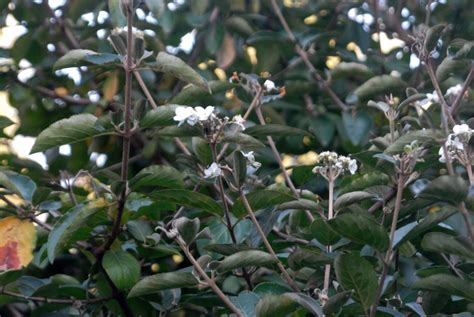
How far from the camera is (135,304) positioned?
1.73 m

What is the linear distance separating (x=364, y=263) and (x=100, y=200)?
489 mm

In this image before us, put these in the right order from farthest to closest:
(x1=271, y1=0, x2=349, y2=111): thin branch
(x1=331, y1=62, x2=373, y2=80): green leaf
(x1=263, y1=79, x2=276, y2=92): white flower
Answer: (x1=271, y1=0, x2=349, y2=111): thin branch → (x1=331, y1=62, x2=373, y2=80): green leaf → (x1=263, y1=79, x2=276, y2=92): white flower

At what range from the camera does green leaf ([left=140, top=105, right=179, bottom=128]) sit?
1.52 metres

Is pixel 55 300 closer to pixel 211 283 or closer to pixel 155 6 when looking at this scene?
pixel 211 283

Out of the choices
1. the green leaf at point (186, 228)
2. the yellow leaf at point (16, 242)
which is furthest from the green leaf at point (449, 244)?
the yellow leaf at point (16, 242)

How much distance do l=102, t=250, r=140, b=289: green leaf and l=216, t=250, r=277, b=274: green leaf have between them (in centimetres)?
28

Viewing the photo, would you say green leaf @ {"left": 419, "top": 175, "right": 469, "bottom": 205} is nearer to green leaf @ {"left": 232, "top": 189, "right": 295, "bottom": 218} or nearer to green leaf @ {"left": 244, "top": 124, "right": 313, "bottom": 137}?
green leaf @ {"left": 232, "top": 189, "right": 295, "bottom": 218}

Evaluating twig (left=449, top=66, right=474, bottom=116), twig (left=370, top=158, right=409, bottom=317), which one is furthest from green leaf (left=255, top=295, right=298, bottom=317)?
twig (left=449, top=66, right=474, bottom=116)

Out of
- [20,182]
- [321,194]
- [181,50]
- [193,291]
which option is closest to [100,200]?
[20,182]

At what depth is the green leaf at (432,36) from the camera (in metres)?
1.53

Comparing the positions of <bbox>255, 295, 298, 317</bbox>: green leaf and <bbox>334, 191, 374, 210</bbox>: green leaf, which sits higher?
<bbox>334, 191, 374, 210</bbox>: green leaf

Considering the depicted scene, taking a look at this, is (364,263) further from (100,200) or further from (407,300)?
(100,200)

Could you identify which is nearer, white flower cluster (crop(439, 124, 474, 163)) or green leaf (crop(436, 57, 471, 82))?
white flower cluster (crop(439, 124, 474, 163))

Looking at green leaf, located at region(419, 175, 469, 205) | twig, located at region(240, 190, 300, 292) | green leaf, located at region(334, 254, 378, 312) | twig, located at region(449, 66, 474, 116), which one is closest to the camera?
green leaf, located at region(419, 175, 469, 205)
